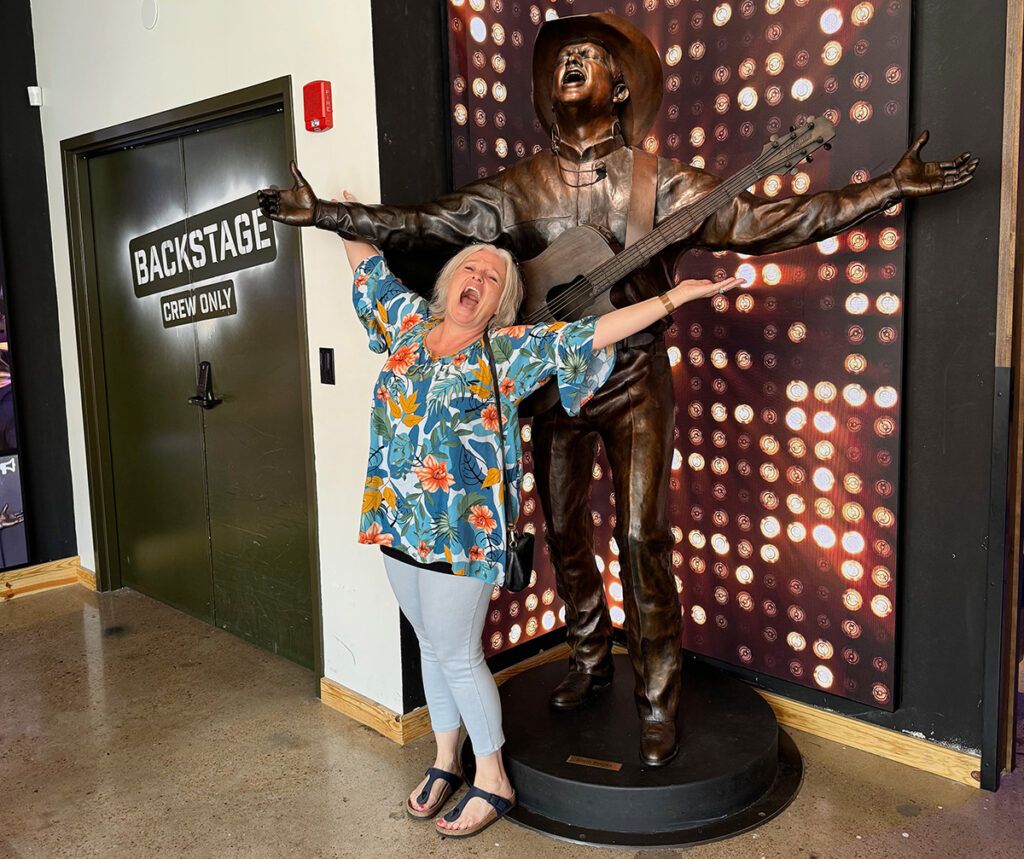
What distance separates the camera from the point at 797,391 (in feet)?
9.25

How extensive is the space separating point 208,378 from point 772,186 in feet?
7.63

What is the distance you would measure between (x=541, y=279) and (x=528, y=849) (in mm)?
1458

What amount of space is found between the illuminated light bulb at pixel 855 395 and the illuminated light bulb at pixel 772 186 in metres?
0.62

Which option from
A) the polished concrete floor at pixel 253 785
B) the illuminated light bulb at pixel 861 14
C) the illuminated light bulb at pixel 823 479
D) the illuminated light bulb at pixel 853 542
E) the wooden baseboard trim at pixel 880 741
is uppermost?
the illuminated light bulb at pixel 861 14

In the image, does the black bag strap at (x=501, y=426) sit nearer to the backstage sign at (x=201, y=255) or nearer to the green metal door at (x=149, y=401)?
the backstage sign at (x=201, y=255)

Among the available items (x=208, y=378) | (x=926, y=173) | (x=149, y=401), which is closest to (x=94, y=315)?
(x=149, y=401)

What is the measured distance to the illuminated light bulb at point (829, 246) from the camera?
8.81ft

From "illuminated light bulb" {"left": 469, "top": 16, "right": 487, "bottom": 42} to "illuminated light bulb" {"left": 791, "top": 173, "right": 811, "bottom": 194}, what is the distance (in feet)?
3.60

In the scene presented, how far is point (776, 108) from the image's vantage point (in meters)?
2.76

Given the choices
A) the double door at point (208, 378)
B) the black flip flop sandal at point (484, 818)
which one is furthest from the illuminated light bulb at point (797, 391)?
the double door at point (208, 378)

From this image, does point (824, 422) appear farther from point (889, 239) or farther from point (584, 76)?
point (584, 76)

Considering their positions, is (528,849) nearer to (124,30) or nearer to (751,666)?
(751,666)

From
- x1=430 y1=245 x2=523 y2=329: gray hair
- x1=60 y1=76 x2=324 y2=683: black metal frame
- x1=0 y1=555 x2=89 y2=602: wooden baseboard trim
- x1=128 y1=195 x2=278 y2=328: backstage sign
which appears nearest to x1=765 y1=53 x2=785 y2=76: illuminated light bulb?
x1=430 y1=245 x2=523 y2=329: gray hair

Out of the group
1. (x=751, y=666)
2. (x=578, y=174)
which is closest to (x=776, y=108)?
(x=578, y=174)
